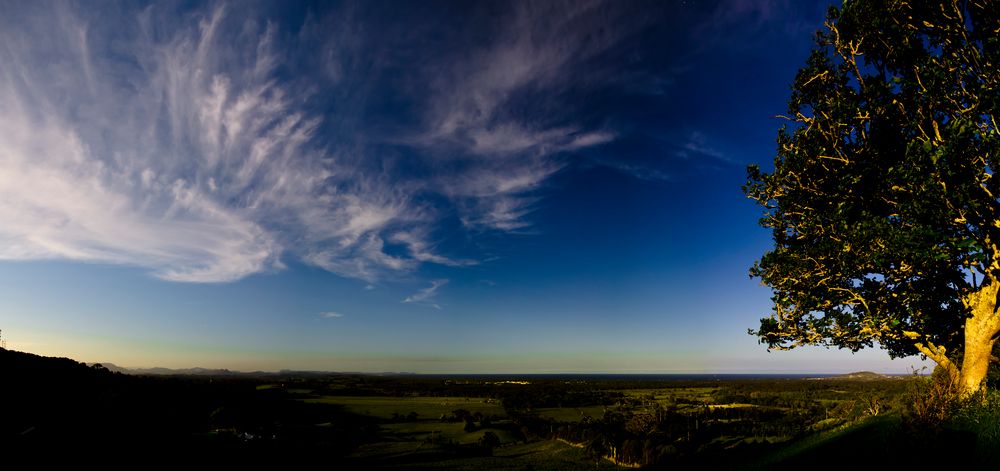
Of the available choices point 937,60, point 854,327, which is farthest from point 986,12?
point 854,327

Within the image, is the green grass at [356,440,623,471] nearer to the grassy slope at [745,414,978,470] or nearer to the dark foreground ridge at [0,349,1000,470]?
the dark foreground ridge at [0,349,1000,470]

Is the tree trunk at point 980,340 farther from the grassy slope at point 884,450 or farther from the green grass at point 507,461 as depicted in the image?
the green grass at point 507,461

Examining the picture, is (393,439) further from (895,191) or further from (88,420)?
(895,191)

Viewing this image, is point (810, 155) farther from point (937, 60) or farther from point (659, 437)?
point (659, 437)

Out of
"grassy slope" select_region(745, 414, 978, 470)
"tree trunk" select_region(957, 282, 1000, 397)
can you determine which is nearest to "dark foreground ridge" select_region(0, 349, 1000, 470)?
"grassy slope" select_region(745, 414, 978, 470)

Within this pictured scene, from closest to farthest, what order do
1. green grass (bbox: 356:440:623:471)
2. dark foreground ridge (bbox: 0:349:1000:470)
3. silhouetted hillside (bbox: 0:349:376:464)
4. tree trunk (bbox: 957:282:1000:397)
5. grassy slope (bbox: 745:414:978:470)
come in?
grassy slope (bbox: 745:414:978:470) < dark foreground ridge (bbox: 0:349:1000:470) < silhouetted hillside (bbox: 0:349:376:464) < tree trunk (bbox: 957:282:1000:397) < green grass (bbox: 356:440:623:471)

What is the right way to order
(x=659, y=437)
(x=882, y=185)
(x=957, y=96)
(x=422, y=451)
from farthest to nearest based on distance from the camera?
(x=659, y=437), (x=422, y=451), (x=882, y=185), (x=957, y=96)
